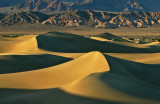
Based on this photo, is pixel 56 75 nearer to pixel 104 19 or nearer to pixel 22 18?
pixel 22 18

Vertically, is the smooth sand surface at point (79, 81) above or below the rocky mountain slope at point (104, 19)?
above

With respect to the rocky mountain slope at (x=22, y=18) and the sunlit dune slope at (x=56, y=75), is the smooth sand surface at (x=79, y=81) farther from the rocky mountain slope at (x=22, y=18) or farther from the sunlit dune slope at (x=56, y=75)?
the rocky mountain slope at (x=22, y=18)

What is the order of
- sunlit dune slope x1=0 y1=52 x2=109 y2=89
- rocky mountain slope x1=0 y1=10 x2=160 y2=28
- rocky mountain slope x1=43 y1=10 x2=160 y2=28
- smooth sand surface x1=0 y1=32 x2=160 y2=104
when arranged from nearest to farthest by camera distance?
1. smooth sand surface x1=0 y1=32 x2=160 y2=104
2. sunlit dune slope x1=0 y1=52 x2=109 y2=89
3. rocky mountain slope x1=0 y1=10 x2=160 y2=28
4. rocky mountain slope x1=43 y1=10 x2=160 y2=28

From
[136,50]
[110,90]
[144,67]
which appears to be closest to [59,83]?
[110,90]

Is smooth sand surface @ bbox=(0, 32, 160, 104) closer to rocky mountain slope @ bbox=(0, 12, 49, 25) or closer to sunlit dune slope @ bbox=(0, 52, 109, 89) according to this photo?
sunlit dune slope @ bbox=(0, 52, 109, 89)

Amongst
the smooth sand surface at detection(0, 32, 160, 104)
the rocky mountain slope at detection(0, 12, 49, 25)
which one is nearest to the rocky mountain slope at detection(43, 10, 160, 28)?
the rocky mountain slope at detection(0, 12, 49, 25)

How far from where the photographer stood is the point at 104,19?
7461 inches

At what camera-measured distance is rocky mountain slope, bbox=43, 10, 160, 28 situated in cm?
17800

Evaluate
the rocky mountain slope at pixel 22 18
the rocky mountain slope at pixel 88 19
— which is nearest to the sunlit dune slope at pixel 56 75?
the rocky mountain slope at pixel 88 19

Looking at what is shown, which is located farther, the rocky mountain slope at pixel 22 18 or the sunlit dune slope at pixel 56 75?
the rocky mountain slope at pixel 22 18

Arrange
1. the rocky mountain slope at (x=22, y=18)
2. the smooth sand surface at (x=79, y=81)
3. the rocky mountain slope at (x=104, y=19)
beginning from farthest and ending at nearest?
the rocky mountain slope at (x=104, y=19) < the rocky mountain slope at (x=22, y=18) < the smooth sand surface at (x=79, y=81)

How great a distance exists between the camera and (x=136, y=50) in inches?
1645

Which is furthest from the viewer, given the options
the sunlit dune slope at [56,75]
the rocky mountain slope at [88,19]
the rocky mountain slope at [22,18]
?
the rocky mountain slope at [88,19]

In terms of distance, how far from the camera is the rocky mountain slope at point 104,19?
17800cm
